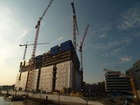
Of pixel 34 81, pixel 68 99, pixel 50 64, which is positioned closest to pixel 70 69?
pixel 50 64

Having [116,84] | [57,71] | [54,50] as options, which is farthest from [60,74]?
[116,84]

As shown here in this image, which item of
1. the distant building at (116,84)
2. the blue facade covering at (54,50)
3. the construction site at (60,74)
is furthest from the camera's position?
the distant building at (116,84)

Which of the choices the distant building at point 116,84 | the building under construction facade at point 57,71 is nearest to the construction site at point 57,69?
the building under construction facade at point 57,71

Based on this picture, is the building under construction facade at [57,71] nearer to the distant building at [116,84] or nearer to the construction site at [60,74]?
the construction site at [60,74]

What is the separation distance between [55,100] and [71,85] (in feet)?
102

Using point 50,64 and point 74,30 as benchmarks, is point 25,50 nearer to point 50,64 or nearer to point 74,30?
point 50,64

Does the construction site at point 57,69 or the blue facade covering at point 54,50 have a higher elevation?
the blue facade covering at point 54,50

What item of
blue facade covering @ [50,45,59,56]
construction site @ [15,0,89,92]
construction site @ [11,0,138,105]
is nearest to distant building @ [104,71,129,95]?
construction site @ [11,0,138,105]

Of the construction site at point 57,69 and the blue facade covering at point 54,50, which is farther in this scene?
the blue facade covering at point 54,50

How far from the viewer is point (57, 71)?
114m

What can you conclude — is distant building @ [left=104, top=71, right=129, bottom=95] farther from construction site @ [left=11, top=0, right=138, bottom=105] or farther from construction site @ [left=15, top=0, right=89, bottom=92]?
construction site @ [left=15, top=0, right=89, bottom=92]

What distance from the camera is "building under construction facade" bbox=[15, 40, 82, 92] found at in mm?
104250

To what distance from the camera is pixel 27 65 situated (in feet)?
554

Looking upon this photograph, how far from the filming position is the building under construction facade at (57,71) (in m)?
104
